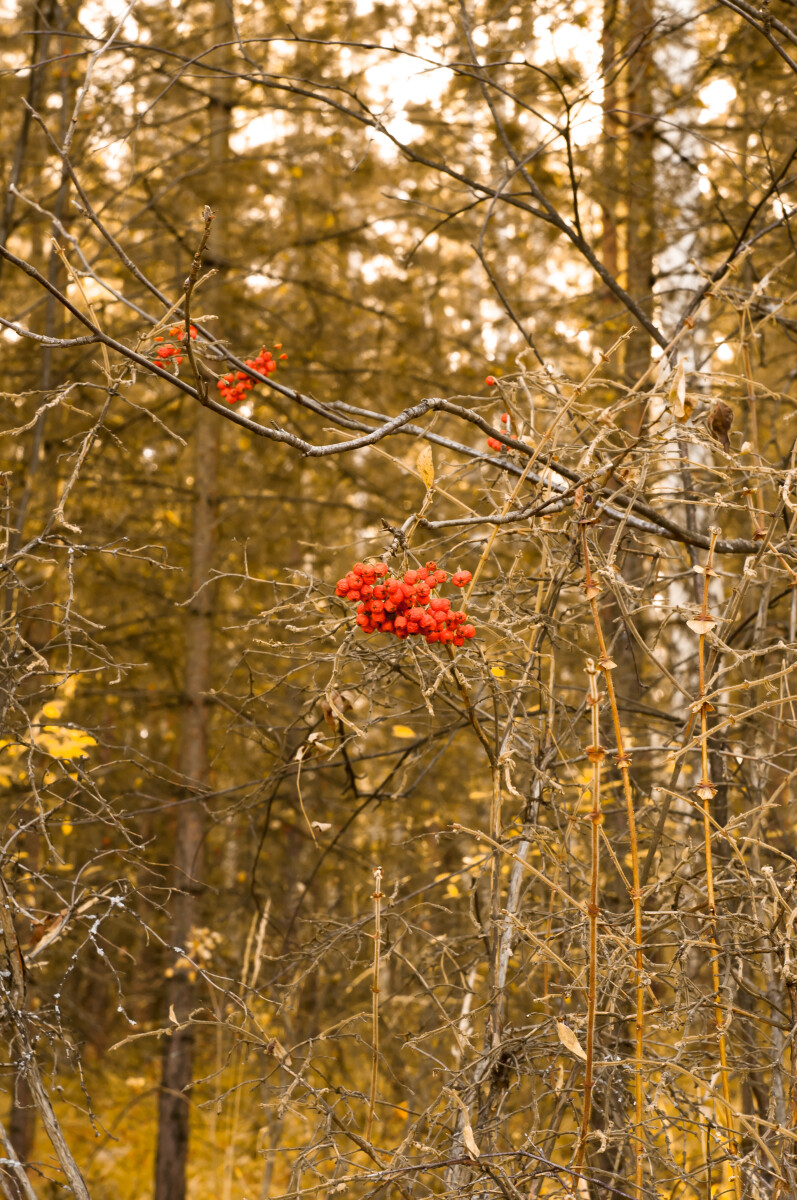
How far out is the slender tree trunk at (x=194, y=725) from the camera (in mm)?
5773

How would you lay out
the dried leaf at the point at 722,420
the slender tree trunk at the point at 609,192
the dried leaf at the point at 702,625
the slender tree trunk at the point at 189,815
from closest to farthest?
the dried leaf at the point at 702,625, the dried leaf at the point at 722,420, the slender tree trunk at the point at 609,192, the slender tree trunk at the point at 189,815

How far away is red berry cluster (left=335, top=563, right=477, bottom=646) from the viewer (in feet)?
5.57

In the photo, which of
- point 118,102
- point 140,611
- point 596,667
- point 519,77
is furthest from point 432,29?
point 596,667

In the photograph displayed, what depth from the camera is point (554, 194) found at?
6.21 m

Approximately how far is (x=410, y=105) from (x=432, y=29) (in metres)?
1.28

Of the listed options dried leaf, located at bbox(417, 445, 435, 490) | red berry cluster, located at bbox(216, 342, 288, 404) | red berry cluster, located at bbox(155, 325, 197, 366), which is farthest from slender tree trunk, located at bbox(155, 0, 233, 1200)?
dried leaf, located at bbox(417, 445, 435, 490)

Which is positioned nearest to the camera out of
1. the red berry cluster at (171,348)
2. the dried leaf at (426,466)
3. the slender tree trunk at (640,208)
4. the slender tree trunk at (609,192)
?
the dried leaf at (426,466)

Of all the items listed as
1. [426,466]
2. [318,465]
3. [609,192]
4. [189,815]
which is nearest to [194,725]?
[189,815]

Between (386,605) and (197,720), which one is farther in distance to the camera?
(197,720)

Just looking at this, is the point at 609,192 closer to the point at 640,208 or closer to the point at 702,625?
the point at 640,208

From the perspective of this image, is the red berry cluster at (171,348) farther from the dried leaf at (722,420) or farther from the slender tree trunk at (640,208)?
the slender tree trunk at (640,208)

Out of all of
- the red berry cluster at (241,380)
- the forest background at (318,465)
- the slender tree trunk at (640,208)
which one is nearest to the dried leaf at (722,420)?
the forest background at (318,465)

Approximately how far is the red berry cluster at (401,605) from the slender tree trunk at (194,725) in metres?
4.07

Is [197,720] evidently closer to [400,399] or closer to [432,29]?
[400,399]
